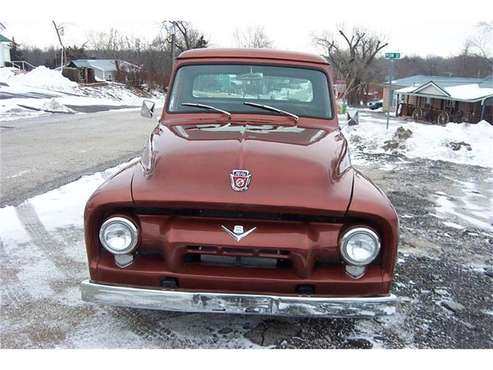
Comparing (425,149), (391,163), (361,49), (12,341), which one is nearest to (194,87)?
(12,341)

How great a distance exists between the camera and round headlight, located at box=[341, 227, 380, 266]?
2.90m

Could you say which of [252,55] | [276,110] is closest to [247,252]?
[276,110]

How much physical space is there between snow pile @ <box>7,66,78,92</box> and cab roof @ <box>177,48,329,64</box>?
3294cm

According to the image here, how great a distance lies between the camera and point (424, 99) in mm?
49188

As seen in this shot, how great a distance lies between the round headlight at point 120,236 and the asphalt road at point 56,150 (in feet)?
13.3

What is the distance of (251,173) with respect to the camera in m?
3.01

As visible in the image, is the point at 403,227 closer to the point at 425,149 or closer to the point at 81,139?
the point at 425,149

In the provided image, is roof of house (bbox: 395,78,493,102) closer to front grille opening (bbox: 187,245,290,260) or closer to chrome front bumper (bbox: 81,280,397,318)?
chrome front bumper (bbox: 81,280,397,318)

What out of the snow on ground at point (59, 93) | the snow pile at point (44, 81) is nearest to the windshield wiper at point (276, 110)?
the snow on ground at point (59, 93)

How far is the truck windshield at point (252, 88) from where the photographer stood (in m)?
4.52

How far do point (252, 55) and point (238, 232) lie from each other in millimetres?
2432

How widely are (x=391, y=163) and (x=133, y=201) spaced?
8.85m

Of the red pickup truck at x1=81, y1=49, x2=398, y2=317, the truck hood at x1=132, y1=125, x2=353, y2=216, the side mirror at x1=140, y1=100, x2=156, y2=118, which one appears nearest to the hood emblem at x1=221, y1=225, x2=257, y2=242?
the red pickup truck at x1=81, y1=49, x2=398, y2=317

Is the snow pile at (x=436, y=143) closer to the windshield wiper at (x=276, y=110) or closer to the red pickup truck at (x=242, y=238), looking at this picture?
the windshield wiper at (x=276, y=110)
